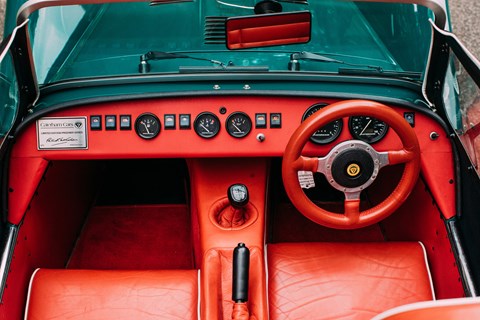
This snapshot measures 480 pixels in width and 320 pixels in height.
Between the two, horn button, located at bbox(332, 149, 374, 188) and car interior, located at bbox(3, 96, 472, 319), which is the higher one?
horn button, located at bbox(332, 149, 374, 188)

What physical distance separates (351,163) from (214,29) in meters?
0.90

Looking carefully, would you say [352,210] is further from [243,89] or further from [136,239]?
[136,239]

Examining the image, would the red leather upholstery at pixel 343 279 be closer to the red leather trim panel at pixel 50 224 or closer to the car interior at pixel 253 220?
the car interior at pixel 253 220

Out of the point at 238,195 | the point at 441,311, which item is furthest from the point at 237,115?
the point at 441,311

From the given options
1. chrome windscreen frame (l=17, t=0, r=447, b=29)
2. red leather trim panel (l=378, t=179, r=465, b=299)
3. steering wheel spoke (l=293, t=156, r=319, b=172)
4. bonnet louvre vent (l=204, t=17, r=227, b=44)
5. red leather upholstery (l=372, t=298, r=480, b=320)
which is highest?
chrome windscreen frame (l=17, t=0, r=447, b=29)

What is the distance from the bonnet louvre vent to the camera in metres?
2.41

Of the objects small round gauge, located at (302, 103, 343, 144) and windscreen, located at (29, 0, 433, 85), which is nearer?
small round gauge, located at (302, 103, 343, 144)

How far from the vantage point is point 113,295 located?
2084 mm

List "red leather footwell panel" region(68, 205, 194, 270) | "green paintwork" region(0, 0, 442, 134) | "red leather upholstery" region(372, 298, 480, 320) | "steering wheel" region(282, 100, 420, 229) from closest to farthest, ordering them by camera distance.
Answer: "red leather upholstery" region(372, 298, 480, 320)
"steering wheel" region(282, 100, 420, 229)
"green paintwork" region(0, 0, 442, 134)
"red leather footwell panel" region(68, 205, 194, 270)

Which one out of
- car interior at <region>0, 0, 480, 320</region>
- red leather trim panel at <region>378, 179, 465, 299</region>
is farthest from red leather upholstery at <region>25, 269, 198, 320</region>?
red leather trim panel at <region>378, 179, 465, 299</region>

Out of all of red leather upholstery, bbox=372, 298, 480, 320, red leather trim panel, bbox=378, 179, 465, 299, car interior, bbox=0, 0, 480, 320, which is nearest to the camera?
red leather upholstery, bbox=372, 298, 480, 320

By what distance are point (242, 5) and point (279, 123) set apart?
766 mm

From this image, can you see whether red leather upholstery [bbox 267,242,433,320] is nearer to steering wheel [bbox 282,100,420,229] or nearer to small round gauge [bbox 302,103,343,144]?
steering wheel [bbox 282,100,420,229]

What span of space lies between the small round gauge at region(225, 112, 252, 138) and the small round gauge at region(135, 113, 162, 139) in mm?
273
